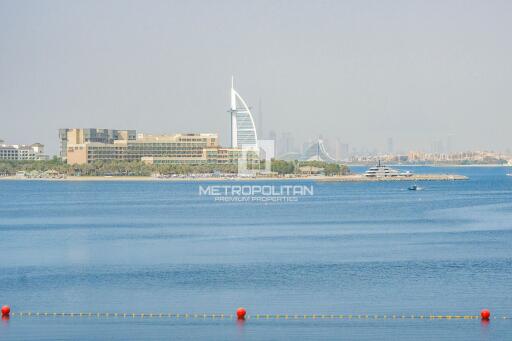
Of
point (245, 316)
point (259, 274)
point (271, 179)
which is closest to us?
point (245, 316)

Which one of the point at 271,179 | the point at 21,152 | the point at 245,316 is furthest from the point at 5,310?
the point at 21,152

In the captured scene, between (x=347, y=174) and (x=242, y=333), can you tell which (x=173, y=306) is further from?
(x=347, y=174)

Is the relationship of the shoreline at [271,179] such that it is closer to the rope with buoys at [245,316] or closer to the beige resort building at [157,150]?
the beige resort building at [157,150]

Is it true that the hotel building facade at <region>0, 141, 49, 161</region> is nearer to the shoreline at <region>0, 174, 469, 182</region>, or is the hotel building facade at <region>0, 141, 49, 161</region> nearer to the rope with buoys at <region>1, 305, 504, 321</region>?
the shoreline at <region>0, 174, 469, 182</region>

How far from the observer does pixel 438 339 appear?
53.3 feet

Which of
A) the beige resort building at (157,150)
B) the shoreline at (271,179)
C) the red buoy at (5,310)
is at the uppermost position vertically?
the beige resort building at (157,150)

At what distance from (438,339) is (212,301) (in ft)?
17.0

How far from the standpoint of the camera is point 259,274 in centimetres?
2345

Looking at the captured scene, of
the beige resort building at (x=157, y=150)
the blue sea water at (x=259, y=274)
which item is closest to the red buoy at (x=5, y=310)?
the blue sea water at (x=259, y=274)

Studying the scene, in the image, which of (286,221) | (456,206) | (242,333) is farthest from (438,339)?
(456,206)

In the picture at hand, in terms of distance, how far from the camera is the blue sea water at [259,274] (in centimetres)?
1719

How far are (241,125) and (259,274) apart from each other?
105 m

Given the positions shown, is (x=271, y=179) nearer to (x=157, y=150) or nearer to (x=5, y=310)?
(x=157, y=150)

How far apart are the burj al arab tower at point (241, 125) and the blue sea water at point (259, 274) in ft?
276
